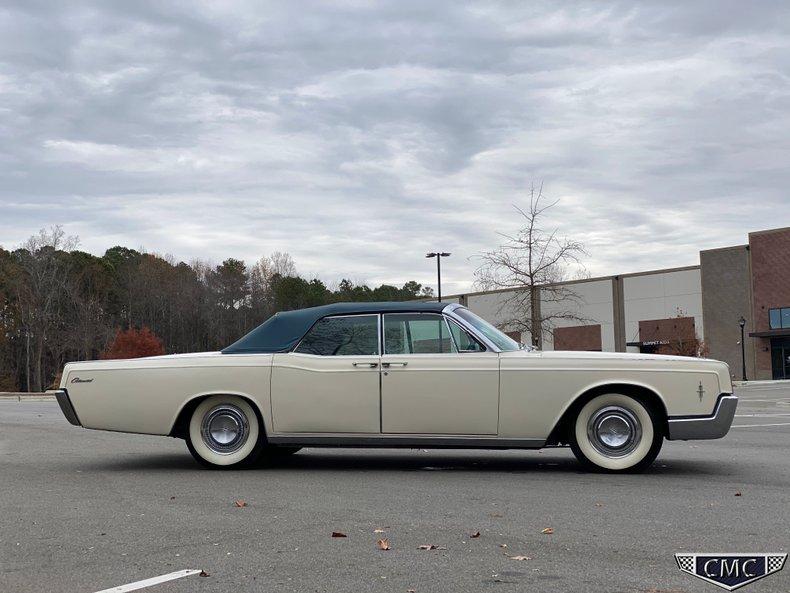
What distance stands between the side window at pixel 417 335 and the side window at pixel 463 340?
0.05 meters

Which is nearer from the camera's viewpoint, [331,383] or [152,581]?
[152,581]

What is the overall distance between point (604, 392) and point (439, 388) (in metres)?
1.52

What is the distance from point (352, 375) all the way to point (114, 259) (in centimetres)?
9019

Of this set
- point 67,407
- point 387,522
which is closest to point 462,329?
point 387,522

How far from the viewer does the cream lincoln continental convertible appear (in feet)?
27.3

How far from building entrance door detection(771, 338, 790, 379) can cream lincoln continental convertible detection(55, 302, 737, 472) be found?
58112mm

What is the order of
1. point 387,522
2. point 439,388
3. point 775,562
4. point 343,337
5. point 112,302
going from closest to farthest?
1. point 775,562
2. point 387,522
3. point 439,388
4. point 343,337
5. point 112,302

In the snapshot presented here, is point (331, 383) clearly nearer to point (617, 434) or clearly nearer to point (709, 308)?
point (617, 434)

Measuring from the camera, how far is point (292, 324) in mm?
9109

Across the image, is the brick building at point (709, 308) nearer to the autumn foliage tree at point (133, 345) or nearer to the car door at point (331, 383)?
the autumn foliage tree at point (133, 345)

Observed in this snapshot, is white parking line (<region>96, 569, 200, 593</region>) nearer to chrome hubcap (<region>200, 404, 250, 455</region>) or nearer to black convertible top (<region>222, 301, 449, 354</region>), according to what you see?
chrome hubcap (<region>200, 404, 250, 455</region>)

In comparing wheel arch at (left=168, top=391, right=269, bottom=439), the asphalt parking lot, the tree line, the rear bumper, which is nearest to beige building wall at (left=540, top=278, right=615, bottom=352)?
the tree line

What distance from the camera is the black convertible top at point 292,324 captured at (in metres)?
8.95

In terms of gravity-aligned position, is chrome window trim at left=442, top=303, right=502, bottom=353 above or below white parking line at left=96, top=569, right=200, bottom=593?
above
